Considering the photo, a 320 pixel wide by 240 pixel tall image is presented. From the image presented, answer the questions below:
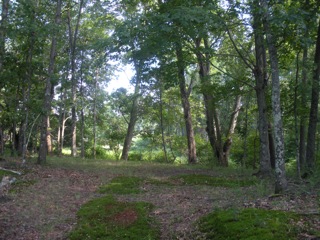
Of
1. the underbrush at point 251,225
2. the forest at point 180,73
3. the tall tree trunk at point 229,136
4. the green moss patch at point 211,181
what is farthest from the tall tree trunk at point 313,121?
Result: the tall tree trunk at point 229,136

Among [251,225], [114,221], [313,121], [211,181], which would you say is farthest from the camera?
[211,181]

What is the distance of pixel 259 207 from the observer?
7141 mm

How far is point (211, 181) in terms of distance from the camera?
13.0m

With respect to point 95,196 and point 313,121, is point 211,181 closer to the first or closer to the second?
point 313,121

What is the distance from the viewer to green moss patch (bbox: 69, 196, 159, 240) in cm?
721

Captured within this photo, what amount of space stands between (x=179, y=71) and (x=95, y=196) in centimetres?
674

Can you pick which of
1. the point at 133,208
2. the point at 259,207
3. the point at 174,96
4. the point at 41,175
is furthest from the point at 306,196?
the point at 174,96

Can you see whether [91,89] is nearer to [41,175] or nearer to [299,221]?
[41,175]

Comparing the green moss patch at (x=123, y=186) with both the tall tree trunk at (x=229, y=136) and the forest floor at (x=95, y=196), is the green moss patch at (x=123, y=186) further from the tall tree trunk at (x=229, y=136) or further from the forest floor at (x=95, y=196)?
the tall tree trunk at (x=229, y=136)

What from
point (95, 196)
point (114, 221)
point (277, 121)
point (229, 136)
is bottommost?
point (114, 221)

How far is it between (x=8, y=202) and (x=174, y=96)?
1797 centimetres

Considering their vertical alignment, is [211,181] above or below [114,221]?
above

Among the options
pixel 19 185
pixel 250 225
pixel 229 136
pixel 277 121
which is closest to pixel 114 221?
pixel 250 225

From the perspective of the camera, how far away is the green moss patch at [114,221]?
7.21m
